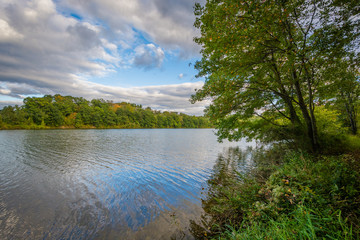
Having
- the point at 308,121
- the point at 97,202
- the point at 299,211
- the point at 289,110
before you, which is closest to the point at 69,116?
the point at 97,202

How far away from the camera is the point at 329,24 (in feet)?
17.9

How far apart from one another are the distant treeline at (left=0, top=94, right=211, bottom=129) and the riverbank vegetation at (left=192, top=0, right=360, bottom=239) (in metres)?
44.8

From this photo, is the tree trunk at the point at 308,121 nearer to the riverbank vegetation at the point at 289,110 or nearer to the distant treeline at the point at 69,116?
the riverbank vegetation at the point at 289,110

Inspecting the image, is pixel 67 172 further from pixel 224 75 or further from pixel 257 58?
pixel 257 58

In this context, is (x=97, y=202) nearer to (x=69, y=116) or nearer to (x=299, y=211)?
(x=299, y=211)

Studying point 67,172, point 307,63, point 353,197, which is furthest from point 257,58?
point 67,172

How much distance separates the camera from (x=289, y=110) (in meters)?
10.2

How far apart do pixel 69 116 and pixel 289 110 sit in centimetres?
10212

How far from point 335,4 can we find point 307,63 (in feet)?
6.49

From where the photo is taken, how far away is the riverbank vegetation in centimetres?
296

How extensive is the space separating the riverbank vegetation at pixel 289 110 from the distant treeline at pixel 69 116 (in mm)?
44827

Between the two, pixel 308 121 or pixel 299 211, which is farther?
pixel 308 121

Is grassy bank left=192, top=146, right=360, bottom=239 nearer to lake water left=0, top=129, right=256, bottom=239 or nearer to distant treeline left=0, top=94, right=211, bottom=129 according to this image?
lake water left=0, top=129, right=256, bottom=239

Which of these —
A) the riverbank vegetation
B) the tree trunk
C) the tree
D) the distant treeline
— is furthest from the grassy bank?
the distant treeline
